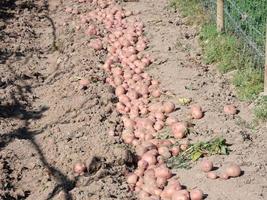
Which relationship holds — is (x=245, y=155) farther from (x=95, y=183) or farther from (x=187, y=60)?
(x=187, y=60)

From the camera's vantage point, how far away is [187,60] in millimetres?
6055

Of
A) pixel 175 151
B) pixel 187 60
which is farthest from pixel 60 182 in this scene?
pixel 187 60

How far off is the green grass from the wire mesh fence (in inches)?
1.9

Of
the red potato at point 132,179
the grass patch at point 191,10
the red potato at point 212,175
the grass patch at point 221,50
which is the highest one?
the grass patch at point 191,10

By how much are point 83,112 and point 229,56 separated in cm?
172

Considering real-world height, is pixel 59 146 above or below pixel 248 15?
below

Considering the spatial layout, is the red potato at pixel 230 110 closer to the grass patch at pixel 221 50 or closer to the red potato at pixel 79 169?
the grass patch at pixel 221 50

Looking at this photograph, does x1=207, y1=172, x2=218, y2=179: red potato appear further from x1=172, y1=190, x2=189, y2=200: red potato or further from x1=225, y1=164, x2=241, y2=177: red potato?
x1=172, y1=190, x2=189, y2=200: red potato

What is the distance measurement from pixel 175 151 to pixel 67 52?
8.27 ft

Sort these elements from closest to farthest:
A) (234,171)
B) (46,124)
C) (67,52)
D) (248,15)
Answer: (234,171) → (46,124) → (248,15) → (67,52)

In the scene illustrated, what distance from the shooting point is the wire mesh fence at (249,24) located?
5641 mm

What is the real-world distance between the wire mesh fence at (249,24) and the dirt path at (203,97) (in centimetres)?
41

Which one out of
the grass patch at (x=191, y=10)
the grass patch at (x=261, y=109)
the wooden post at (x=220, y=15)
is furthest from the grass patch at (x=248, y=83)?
the grass patch at (x=191, y=10)

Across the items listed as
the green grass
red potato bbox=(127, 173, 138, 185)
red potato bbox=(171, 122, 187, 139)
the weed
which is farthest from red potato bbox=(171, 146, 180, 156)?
the green grass
